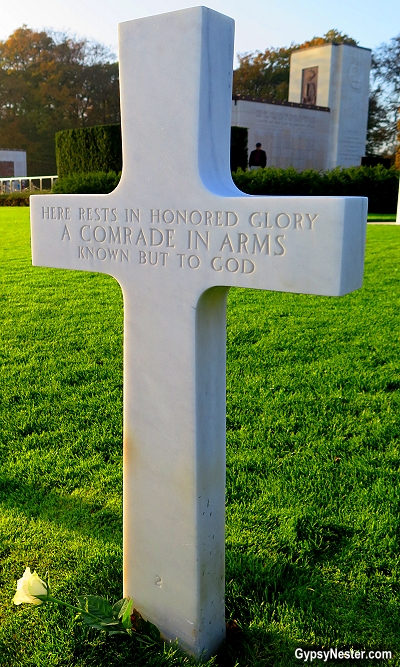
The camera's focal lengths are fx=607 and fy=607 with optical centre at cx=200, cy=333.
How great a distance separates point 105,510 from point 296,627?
1.13m

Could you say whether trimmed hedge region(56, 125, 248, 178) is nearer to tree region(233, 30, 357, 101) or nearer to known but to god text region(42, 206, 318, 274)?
known but to god text region(42, 206, 318, 274)

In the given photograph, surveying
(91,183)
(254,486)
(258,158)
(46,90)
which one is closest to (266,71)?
(46,90)

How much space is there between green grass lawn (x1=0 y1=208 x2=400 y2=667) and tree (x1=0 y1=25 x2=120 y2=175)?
4496cm

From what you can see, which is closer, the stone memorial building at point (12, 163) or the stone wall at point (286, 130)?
the stone wall at point (286, 130)

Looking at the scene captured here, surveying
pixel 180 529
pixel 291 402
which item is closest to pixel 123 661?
pixel 180 529

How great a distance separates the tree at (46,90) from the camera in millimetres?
45875

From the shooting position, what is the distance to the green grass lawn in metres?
2.19

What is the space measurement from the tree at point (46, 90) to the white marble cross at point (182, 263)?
4780cm

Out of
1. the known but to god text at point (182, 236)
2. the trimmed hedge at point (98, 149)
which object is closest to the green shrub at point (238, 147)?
A: the trimmed hedge at point (98, 149)

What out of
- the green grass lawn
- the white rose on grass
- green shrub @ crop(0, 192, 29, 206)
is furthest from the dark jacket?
the white rose on grass

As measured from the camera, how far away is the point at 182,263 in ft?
6.09

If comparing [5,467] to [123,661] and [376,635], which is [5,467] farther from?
[376,635]

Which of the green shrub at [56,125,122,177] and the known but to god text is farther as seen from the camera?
the green shrub at [56,125,122,177]

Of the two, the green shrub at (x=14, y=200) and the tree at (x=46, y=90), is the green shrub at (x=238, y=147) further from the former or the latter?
the tree at (x=46, y=90)
